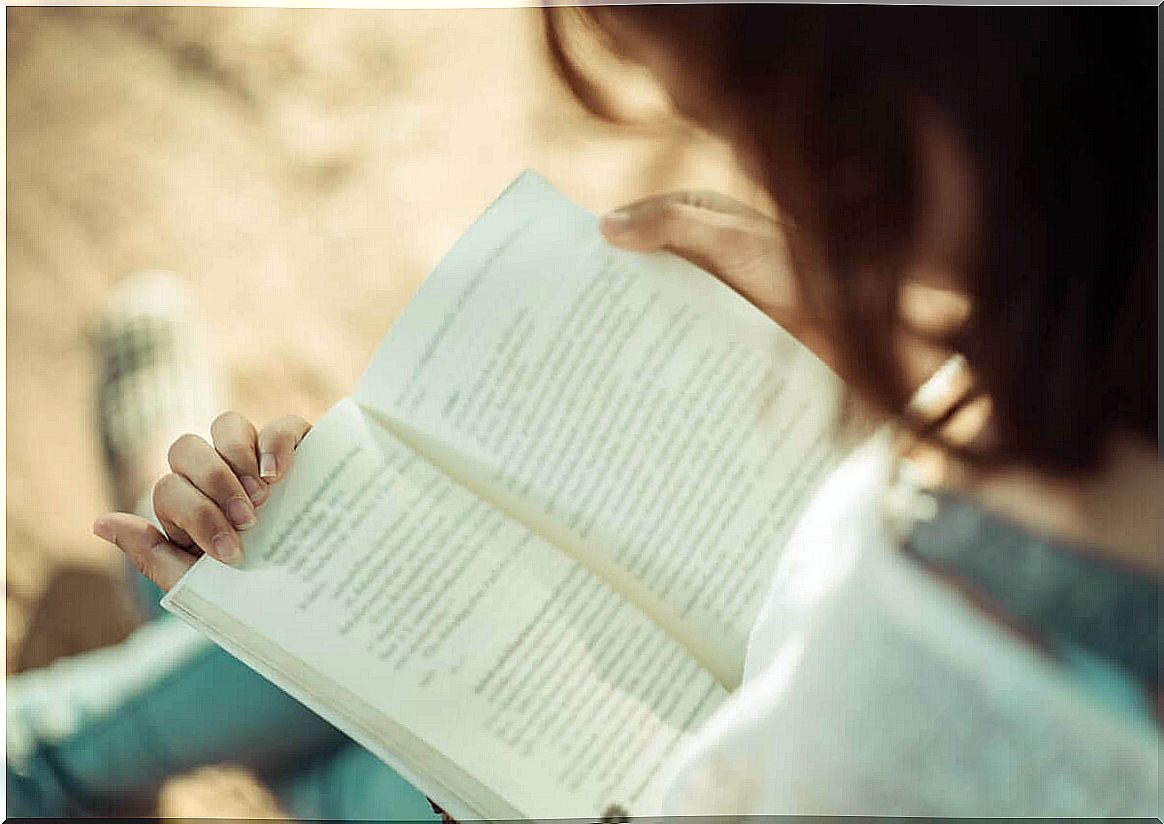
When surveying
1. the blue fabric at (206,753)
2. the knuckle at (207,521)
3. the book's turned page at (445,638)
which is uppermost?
the knuckle at (207,521)

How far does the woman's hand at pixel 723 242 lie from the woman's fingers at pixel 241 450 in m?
0.25

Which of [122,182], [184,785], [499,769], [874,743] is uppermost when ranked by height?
[122,182]

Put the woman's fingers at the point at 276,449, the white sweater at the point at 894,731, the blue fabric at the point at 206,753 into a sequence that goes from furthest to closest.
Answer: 1. the blue fabric at the point at 206,753
2. the woman's fingers at the point at 276,449
3. the white sweater at the point at 894,731

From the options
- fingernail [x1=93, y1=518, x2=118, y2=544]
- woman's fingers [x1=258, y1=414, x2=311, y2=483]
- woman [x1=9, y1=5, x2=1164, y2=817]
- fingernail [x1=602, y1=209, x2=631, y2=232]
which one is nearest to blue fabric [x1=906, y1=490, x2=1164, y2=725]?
woman [x1=9, y1=5, x2=1164, y2=817]

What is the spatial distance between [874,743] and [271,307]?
1.87 feet

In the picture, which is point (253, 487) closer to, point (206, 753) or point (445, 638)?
point (445, 638)

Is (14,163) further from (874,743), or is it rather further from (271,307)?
(874,743)

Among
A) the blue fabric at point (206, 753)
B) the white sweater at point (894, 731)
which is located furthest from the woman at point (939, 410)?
the blue fabric at point (206, 753)

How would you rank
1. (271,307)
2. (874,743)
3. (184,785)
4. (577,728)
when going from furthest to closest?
(271,307) < (184,785) < (577,728) < (874,743)

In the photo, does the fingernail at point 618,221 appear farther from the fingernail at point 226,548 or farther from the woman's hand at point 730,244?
the fingernail at point 226,548

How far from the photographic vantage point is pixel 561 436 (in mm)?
603

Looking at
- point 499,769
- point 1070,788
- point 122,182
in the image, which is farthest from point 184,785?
point 1070,788

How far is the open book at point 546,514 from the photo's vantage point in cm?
56

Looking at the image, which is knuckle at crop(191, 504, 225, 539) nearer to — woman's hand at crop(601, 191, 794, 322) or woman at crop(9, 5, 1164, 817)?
woman at crop(9, 5, 1164, 817)
